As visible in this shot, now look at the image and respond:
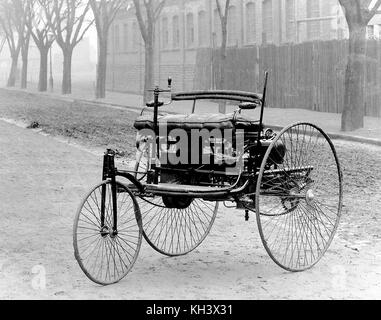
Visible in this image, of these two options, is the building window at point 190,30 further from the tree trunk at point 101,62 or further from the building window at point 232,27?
the tree trunk at point 101,62

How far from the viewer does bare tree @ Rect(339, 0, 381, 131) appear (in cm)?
1827

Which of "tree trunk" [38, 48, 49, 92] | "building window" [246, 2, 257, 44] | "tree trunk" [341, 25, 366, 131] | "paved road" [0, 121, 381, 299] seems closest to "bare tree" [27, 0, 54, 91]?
"tree trunk" [38, 48, 49, 92]

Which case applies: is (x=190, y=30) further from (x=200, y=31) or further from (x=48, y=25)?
(x=48, y=25)

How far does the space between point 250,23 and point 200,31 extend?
488 cm

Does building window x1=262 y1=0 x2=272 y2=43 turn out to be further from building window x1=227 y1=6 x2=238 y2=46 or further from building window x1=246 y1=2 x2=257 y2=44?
building window x1=227 y1=6 x2=238 y2=46

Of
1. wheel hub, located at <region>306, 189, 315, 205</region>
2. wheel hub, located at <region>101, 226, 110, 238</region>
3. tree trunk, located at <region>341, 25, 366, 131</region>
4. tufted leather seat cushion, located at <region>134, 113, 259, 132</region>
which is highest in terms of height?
tree trunk, located at <region>341, 25, 366, 131</region>

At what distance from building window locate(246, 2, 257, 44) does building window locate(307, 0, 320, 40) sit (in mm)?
4271

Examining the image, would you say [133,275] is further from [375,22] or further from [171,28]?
[171,28]

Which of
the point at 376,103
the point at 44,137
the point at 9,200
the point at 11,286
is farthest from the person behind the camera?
the point at 376,103

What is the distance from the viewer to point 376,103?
76.6 ft

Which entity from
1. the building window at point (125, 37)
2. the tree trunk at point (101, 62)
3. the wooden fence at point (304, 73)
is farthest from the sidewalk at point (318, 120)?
the building window at point (125, 37)
